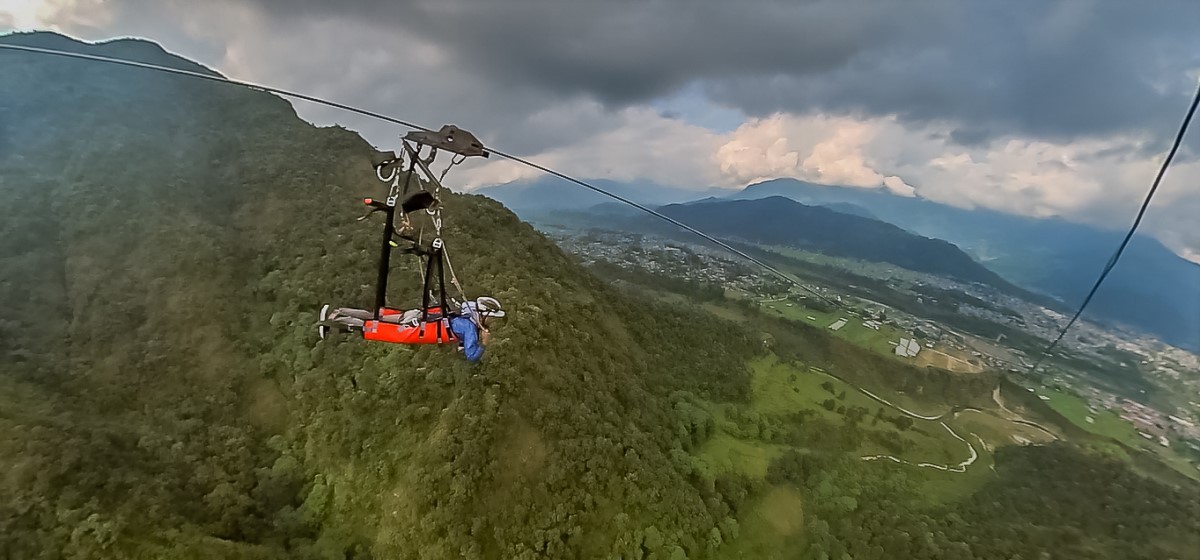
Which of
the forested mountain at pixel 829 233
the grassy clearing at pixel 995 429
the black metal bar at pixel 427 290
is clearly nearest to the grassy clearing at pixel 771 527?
the grassy clearing at pixel 995 429

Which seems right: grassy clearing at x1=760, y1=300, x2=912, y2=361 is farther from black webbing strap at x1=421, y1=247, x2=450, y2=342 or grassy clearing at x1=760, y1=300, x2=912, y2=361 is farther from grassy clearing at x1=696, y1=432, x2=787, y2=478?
black webbing strap at x1=421, y1=247, x2=450, y2=342

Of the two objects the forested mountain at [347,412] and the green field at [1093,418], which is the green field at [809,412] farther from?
the green field at [1093,418]

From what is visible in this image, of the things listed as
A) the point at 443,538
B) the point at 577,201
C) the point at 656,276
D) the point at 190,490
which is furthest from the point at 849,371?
the point at 577,201

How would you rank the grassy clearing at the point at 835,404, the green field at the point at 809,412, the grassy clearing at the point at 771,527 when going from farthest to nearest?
1. the grassy clearing at the point at 835,404
2. the green field at the point at 809,412
3. the grassy clearing at the point at 771,527

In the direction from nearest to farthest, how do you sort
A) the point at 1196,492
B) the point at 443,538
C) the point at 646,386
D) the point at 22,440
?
the point at 22,440
the point at 443,538
the point at 646,386
the point at 1196,492

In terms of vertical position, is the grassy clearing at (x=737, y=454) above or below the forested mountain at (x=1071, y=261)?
below

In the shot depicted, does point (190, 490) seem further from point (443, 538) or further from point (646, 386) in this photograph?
point (646, 386)
